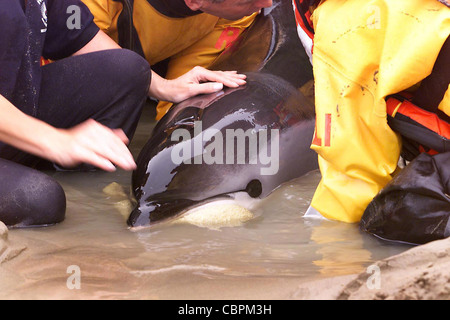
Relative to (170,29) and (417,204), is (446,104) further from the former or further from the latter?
(170,29)

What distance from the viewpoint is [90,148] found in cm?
211

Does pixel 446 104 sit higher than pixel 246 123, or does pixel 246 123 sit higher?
pixel 446 104

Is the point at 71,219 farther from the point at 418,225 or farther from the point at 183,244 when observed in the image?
the point at 418,225

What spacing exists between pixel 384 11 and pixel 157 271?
108 centimetres

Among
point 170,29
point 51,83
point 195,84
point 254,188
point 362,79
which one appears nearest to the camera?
point 362,79

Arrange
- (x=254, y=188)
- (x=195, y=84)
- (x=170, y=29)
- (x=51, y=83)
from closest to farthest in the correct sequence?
(x=254, y=188) → (x=51, y=83) → (x=195, y=84) → (x=170, y=29)

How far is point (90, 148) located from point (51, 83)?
2.67ft

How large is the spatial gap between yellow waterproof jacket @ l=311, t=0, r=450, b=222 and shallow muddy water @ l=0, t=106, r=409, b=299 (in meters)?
0.16

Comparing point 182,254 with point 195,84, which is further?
point 195,84

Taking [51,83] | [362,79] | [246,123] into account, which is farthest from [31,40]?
[362,79]

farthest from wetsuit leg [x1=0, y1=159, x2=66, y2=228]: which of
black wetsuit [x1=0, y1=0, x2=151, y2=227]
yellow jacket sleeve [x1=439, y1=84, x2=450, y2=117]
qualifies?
yellow jacket sleeve [x1=439, y1=84, x2=450, y2=117]

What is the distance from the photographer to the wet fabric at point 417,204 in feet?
7.02

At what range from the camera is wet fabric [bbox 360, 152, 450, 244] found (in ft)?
7.02

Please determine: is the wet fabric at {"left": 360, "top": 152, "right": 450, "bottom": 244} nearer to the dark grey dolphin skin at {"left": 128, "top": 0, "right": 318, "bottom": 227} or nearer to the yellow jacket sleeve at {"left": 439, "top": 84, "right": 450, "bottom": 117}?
the yellow jacket sleeve at {"left": 439, "top": 84, "right": 450, "bottom": 117}
